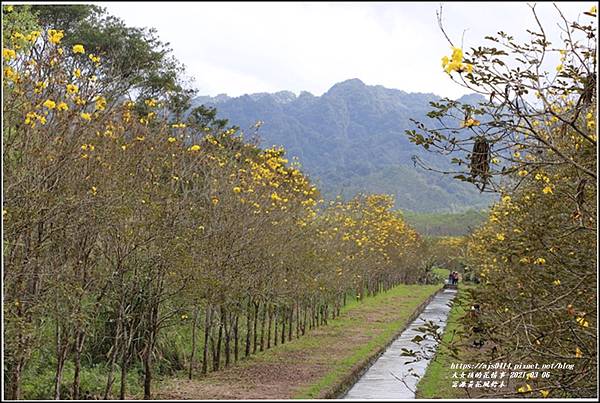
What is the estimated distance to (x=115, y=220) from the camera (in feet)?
31.0

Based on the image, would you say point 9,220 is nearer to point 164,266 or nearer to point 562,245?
point 164,266

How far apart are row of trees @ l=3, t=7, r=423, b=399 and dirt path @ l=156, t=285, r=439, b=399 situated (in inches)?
32.5

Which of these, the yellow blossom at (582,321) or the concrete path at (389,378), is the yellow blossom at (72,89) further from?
the concrete path at (389,378)

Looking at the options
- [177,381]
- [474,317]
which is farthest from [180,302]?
[474,317]

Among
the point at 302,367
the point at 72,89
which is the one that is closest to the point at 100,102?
the point at 72,89

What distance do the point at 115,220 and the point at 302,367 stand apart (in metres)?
8.43

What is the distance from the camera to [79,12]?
24.7 meters

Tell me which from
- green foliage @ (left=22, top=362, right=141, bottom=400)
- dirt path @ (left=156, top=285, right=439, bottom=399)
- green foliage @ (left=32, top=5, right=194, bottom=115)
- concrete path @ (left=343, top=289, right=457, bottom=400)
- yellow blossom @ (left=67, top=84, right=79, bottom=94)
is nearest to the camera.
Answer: yellow blossom @ (left=67, top=84, right=79, bottom=94)

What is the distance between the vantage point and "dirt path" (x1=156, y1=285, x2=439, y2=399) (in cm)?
1316

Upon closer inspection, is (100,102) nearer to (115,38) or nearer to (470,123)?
(470,123)

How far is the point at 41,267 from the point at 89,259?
1.53 metres

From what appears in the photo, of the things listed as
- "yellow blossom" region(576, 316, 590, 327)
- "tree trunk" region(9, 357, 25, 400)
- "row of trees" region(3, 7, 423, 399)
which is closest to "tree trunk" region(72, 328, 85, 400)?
"row of trees" region(3, 7, 423, 399)

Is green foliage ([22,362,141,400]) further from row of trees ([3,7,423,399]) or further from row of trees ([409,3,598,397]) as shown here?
row of trees ([409,3,598,397])

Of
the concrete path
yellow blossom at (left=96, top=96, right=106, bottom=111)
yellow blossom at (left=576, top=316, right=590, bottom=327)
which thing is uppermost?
yellow blossom at (left=96, top=96, right=106, bottom=111)
